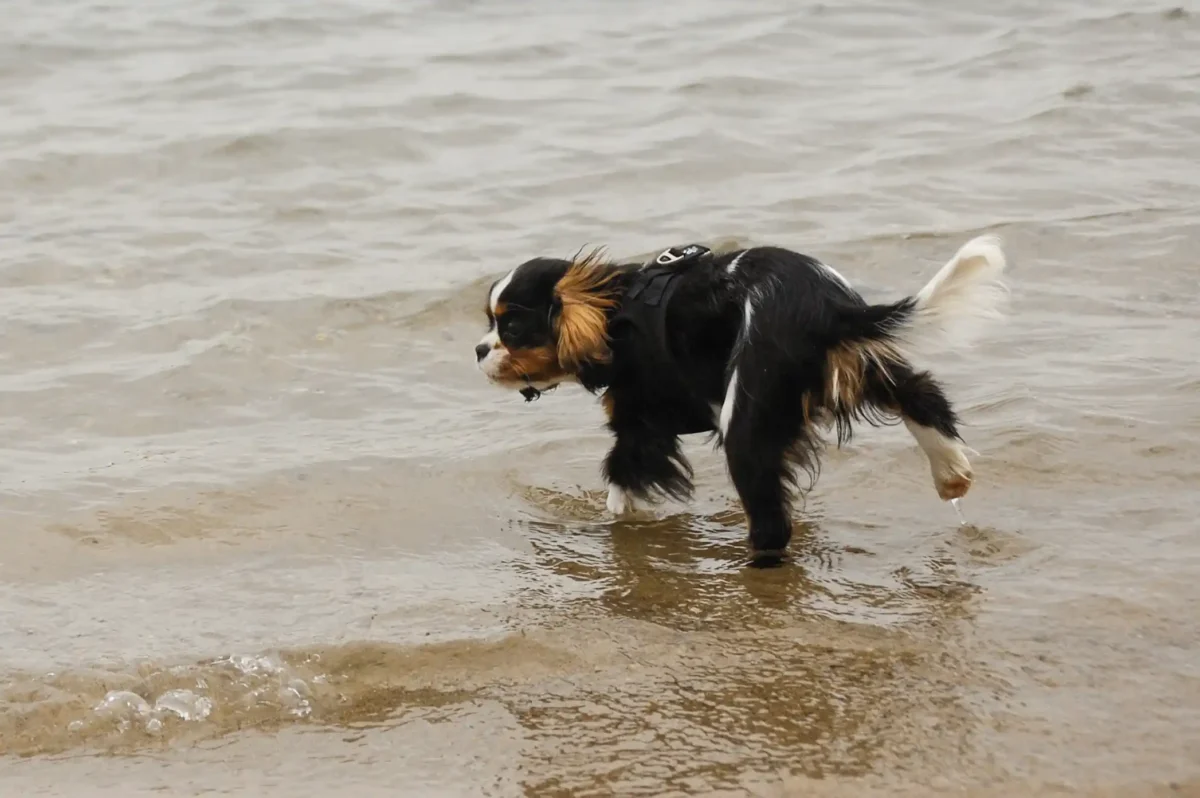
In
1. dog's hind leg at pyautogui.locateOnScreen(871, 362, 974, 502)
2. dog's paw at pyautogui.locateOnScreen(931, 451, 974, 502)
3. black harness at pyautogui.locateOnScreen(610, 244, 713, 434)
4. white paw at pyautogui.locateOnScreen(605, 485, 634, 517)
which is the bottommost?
white paw at pyautogui.locateOnScreen(605, 485, 634, 517)

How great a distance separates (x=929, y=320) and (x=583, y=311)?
4.08ft

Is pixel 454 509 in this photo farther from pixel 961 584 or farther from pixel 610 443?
pixel 961 584

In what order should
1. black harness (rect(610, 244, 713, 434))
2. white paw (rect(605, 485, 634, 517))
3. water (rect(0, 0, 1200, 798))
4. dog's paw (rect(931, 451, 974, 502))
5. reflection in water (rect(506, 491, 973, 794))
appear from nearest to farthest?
reflection in water (rect(506, 491, 973, 794))
water (rect(0, 0, 1200, 798))
dog's paw (rect(931, 451, 974, 502))
black harness (rect(610, 244, 713, 434))
white paw (rect(605, 485, 634, 517))

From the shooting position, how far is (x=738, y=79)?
11719mm

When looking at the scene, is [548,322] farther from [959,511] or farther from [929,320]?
[959,511]

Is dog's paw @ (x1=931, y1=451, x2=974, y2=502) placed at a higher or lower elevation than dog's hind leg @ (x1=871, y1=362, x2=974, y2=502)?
lower

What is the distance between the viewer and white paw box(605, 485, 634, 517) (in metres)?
5.12

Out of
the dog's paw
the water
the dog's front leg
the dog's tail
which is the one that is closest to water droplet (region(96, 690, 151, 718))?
the water

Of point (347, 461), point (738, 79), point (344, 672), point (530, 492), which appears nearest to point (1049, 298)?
point (530, 492)

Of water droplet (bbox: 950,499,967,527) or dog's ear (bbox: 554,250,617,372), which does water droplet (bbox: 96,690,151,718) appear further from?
water droplet (bbox: 950,499,967,527)

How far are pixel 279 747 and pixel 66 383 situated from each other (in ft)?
11.4

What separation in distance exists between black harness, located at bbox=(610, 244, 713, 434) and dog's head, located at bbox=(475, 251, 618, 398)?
0.27 ft

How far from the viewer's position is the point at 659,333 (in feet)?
15.8

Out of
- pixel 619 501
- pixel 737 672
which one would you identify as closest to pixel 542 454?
pixel 619 501
